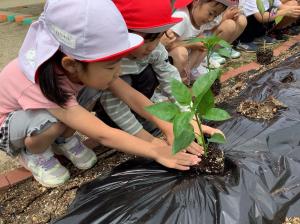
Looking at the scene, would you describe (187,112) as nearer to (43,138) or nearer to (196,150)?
(196,150)

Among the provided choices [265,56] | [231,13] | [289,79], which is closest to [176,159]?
[289,79]

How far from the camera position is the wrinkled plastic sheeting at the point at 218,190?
3.83 ft

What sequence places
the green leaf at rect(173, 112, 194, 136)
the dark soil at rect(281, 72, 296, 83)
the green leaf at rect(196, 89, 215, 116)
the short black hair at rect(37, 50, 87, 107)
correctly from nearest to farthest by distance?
the green leaf at rect(173, 112, 194, 136) < the green leaf at rect(196, 89, 215, 116) < the short black hair at rect(37, 50, 87, 107) < the dark soil at rect(281, 72, 296, 83)

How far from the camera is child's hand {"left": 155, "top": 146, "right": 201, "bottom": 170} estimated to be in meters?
1.34

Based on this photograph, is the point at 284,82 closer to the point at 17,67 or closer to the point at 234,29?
the point at 234,29

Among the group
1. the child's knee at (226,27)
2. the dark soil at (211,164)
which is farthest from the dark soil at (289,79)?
the dark soil at (211,164)

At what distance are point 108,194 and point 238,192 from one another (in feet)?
1.39

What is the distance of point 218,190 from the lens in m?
1.23

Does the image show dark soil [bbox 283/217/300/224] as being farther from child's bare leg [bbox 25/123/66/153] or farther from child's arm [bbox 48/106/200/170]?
child's bare leg [bbox 25/123/66/153]

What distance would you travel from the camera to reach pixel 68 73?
1.43 meters

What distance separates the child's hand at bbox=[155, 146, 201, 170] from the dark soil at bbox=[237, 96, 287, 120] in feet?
1.45

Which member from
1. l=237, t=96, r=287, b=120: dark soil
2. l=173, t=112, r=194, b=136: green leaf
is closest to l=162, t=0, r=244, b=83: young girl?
l=237, t=96, r=287, b=120: dark soil

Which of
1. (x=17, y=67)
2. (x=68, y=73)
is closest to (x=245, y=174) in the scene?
(x=68, y=73)

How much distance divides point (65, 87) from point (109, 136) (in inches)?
9.4
